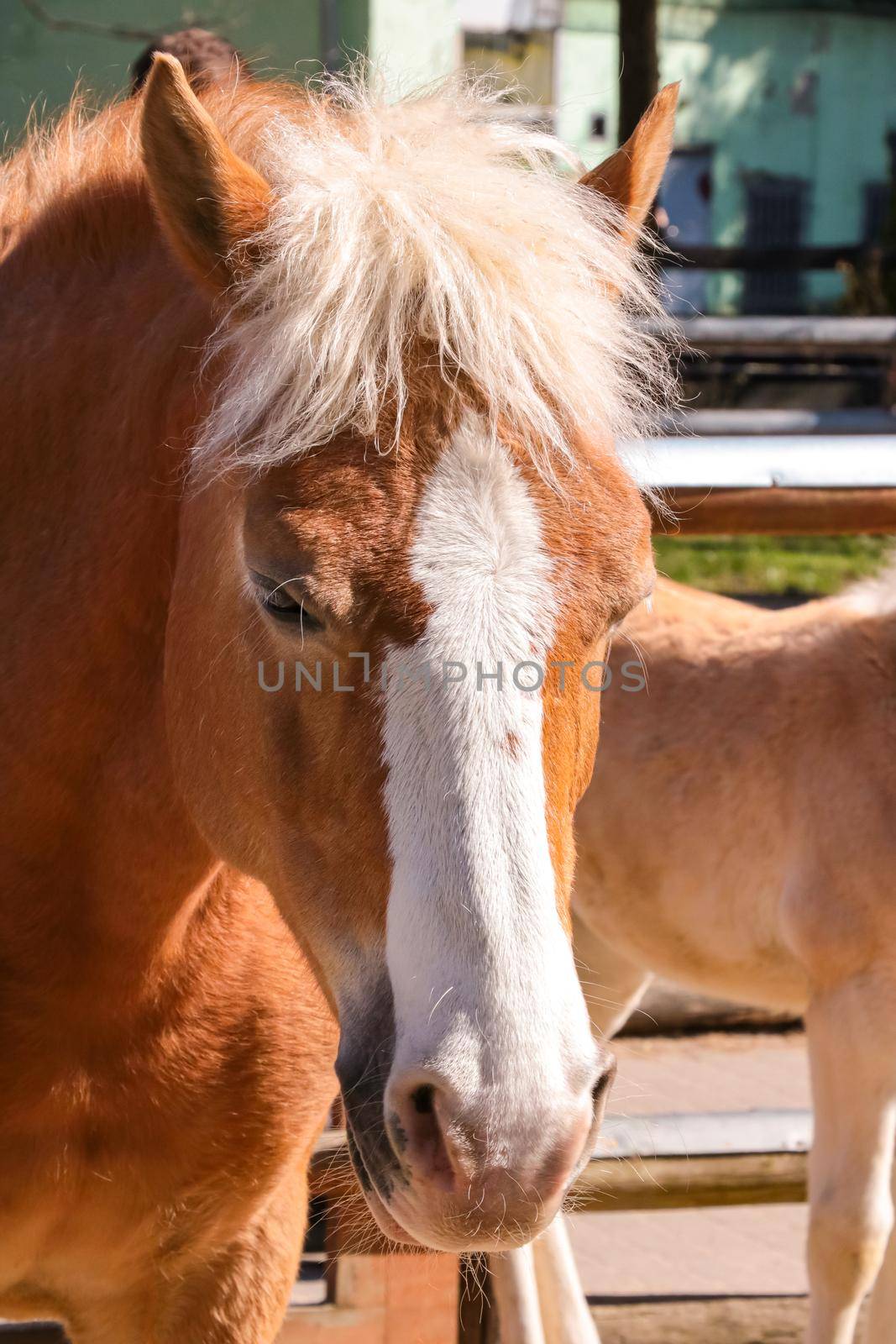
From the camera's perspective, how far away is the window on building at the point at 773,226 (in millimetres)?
21422

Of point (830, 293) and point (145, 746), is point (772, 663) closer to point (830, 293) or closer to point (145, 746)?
point (145, 746)

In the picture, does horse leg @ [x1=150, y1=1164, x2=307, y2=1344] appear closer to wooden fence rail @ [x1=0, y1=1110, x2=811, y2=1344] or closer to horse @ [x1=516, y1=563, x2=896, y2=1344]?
wooden fence rail @ [x1=0, y1=1110, x2=811, y2=1344]

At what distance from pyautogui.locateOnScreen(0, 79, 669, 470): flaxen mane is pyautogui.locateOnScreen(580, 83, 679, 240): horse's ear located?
66 millimetres

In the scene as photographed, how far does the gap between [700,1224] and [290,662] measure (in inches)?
107

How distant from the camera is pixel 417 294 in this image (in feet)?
4.91

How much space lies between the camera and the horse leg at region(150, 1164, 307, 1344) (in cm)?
209

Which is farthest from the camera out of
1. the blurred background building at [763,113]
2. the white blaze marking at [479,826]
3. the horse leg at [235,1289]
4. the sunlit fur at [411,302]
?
the blurred background building at [763,113]

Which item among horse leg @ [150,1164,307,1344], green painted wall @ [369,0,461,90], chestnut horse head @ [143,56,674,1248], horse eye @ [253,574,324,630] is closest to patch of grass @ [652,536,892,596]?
green painted wall @ [369,0,461,90]

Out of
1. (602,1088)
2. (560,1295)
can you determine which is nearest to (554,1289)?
(560,1295)

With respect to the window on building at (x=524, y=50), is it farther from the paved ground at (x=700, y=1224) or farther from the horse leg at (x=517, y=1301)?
the horse leg at (x=517, y=1301)

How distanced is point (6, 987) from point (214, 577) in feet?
2.14

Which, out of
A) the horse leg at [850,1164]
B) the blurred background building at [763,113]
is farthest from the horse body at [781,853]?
the blurred background building at [763,113]

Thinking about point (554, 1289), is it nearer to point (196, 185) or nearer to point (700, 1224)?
point (700, 1224)

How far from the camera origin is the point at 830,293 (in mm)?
21094
